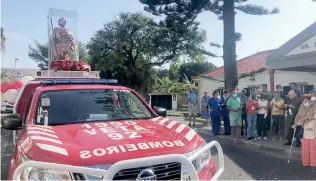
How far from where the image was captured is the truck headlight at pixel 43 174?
2793 millimetres

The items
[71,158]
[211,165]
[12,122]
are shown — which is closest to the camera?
[71,158]

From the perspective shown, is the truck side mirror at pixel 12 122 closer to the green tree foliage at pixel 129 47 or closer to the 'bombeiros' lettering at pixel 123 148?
the 'bombeiros' lettering at pixel 123 148

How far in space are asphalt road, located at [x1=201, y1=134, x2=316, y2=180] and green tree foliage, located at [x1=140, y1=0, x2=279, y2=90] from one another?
21.7 ft

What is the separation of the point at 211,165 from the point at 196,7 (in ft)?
47.2

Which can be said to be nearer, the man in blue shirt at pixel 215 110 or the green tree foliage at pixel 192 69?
the man in blue shirt at pixel 215 110

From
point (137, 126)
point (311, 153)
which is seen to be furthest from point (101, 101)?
point (311, 153)

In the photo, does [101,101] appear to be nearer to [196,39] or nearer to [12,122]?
[12,122]

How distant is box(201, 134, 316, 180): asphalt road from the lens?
6461 millimetres

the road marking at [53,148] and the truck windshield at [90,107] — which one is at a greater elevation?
the truck windshield at [90,107]

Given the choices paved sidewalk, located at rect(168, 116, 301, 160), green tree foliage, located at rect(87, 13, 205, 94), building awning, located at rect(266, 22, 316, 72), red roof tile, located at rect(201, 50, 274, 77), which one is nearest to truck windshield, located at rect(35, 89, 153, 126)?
paved sidewalk, located at rect(168, 116, 301, 160)

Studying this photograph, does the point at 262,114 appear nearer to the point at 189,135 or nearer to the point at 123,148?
the point at 189,135

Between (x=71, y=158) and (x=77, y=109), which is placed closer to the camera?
(x=71, y=158)

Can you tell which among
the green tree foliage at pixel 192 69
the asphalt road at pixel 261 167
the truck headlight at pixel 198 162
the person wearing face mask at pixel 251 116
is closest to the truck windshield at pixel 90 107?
the truck headlight at pixel 198 162

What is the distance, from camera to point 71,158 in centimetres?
286
